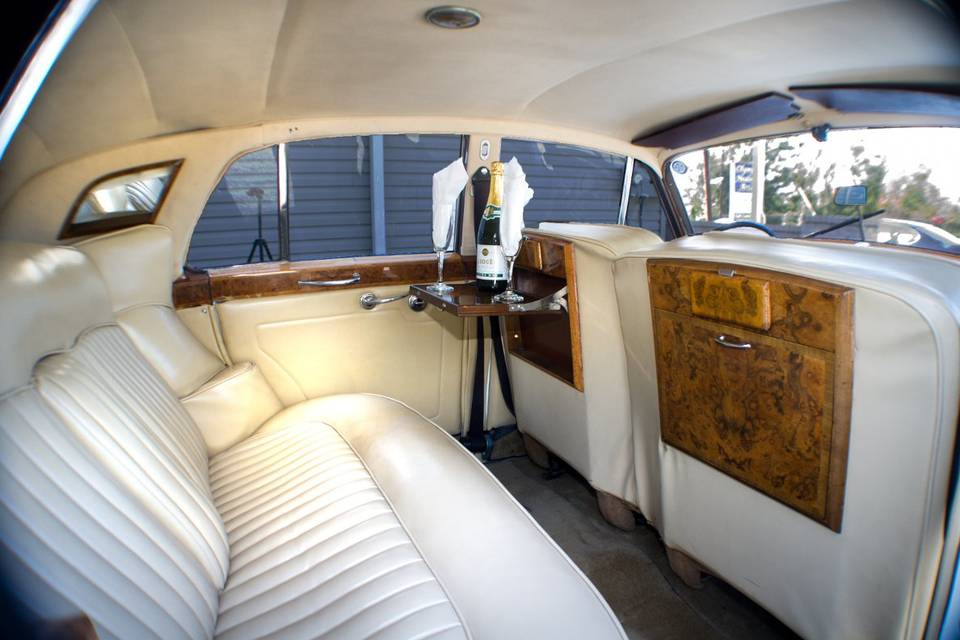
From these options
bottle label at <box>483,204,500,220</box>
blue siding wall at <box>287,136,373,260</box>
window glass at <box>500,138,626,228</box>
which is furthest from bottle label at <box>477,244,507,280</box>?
blue siding wall at <box>287,136,373,260</box>

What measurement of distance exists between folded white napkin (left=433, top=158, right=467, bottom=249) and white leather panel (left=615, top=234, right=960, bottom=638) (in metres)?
1.02

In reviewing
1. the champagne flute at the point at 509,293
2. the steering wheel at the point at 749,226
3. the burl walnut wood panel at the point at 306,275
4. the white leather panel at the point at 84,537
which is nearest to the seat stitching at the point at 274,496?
the white leather panel at the point at 84,537

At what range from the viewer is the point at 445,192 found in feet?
7.31

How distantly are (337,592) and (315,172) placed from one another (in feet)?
13.6

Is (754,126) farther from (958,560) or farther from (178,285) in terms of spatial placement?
(178,285)

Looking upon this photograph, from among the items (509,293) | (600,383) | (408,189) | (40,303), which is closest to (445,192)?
(509,293)

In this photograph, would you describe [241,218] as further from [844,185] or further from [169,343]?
[844,185]

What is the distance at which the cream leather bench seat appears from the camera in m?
0.80

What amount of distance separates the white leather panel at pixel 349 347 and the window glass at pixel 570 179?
2.51 ft

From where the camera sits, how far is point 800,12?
4.49 ft

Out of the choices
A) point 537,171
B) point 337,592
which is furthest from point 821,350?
point 537,171

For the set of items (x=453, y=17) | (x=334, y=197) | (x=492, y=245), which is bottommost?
(x=492, y=245)

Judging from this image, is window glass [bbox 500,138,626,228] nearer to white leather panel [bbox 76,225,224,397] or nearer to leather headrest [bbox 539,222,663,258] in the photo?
leather headrest [bbox 539,222,663,258]

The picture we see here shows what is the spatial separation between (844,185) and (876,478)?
3.71ft
